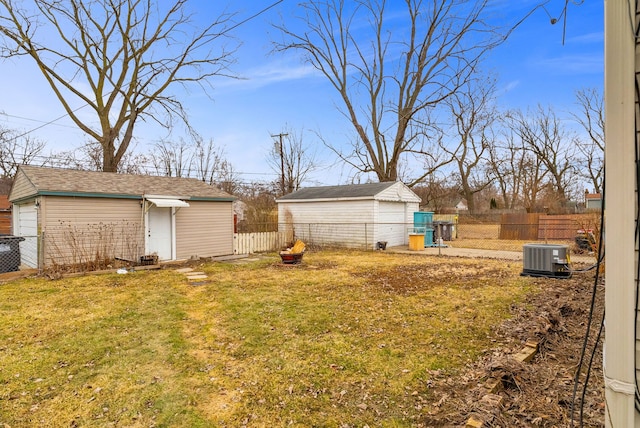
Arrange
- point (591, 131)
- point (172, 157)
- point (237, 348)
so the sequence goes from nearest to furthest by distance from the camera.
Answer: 1. point (237, 348)
2. point (591, 131)
3. point (172, 157)

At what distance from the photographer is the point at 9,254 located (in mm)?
10492

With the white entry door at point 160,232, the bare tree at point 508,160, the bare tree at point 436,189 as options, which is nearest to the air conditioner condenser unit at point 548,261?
the white entry door at point 160,232

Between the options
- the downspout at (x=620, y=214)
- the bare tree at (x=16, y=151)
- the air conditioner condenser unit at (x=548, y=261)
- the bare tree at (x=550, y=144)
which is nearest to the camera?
the downspout at (x=620, y=214)

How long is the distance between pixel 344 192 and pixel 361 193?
127cm

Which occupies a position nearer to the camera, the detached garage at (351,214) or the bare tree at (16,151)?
the detached garage at (351,214)

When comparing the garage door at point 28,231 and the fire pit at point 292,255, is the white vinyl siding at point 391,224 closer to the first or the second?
the fire pit at point 292,255

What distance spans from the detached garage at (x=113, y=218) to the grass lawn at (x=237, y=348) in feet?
6.44

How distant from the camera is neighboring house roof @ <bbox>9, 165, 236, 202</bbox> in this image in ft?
33.6

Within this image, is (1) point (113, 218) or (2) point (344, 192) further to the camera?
(2) point (344, 192)

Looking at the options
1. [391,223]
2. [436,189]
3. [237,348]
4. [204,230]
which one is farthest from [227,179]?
[237,348]

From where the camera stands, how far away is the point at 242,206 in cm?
3017

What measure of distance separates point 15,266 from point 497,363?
13590mm

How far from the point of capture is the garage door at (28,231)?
10.6 meters

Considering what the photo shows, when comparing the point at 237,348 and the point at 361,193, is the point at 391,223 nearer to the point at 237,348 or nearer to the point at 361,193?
the point at 361,193
